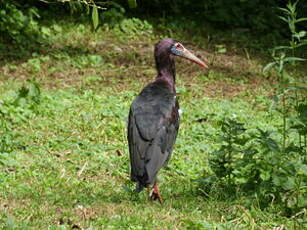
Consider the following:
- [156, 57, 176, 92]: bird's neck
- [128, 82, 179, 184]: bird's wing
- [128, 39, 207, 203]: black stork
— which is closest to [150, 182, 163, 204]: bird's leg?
[128, 39, 207, 203]: black stork

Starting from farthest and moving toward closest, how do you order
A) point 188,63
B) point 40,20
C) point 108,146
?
point 40,20
point 188,63
point 108,146

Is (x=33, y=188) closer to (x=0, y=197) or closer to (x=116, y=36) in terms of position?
(x=0, y=197)

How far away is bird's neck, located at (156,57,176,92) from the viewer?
7856 mm

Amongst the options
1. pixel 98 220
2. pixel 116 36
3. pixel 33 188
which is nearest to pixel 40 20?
pixel 116 36

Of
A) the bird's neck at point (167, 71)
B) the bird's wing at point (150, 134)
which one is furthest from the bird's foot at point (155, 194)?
the bird's neck at point (167, 71)

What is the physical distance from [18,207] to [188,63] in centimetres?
717

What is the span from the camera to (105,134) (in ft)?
29.9

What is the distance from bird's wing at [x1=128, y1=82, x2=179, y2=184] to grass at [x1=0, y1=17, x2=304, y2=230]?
290 millimetres

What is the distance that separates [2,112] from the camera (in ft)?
30.2

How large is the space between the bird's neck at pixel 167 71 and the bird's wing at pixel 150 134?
68 centimetres

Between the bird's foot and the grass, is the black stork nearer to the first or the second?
the bird's foot

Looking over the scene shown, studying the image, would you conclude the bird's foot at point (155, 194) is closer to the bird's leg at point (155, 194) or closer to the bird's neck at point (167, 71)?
the bird's leg at point (155, 194)

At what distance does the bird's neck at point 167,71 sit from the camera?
7856mm

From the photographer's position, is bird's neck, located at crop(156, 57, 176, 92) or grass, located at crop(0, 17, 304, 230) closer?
grass, located at crop(0, 17, 304, 230)
